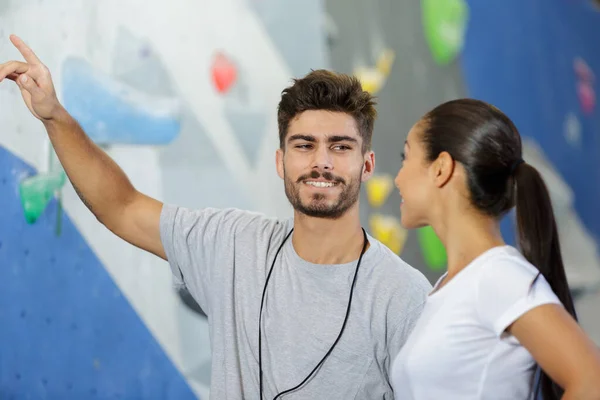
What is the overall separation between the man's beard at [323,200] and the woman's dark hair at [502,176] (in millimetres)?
393

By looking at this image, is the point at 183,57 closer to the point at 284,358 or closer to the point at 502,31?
the point at 284,358

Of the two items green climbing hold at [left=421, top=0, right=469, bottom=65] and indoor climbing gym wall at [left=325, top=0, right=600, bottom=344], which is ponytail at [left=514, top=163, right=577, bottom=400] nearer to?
indoor climbing gym wall at [left=325, top=0, right=600, bottom=344]

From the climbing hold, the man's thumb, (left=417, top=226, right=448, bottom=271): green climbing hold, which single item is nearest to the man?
the man's thumb

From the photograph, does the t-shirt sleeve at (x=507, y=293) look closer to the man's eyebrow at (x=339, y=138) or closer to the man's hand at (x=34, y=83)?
the man's eyebrow at (x=339, y=138)

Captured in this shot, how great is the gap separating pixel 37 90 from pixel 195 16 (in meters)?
0.79

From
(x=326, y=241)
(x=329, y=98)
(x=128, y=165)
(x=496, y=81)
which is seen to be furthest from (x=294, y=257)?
(x=496, y=81)

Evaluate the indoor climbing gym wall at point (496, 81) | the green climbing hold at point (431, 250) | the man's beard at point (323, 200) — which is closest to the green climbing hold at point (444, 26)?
the indoor climbing gym wall at point (496, 81)

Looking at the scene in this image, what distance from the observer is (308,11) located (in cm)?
234

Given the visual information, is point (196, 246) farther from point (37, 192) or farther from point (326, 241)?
point (37, 192)

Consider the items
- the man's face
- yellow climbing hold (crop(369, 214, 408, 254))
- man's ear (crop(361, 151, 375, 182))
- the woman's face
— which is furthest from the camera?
yellow climbing hold (crop(369, 214, 408, 254))

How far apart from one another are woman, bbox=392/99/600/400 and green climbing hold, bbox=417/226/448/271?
1.50 meters

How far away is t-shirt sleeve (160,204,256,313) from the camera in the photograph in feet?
4.81

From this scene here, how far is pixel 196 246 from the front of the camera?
4.82ft

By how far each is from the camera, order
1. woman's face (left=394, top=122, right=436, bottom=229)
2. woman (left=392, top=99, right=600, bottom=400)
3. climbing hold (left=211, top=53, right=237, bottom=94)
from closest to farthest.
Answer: woman (left=392, top=99, right=600, bottom=400), woman's face (left=394, top=122, right=436, bottom=229), climbing hold (left=211, top=53, right=237, bottom=94)
